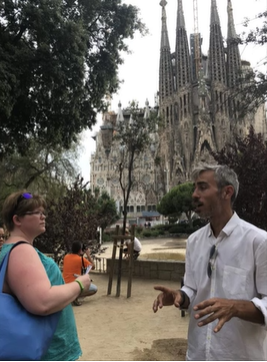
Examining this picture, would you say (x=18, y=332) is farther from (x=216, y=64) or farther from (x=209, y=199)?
(x=216, y=64)

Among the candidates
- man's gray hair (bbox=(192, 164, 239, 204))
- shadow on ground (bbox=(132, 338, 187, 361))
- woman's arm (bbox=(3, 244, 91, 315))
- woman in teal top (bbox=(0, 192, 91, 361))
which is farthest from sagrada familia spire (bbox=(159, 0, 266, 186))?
woman's arm (bbox=(3, 244, 91, 315))

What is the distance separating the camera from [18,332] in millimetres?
1314

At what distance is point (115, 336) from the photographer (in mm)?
4879

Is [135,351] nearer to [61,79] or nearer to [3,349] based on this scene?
[3,349]

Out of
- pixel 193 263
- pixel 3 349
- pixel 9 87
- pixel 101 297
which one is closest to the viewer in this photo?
pixel 3 349

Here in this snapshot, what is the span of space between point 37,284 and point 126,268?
28.5 feet

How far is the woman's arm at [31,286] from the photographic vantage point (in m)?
1.36

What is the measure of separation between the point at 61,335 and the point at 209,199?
1028 millimetres

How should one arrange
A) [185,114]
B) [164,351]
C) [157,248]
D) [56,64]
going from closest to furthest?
[164,351] < [56,64] < [157,248] < [185,114]

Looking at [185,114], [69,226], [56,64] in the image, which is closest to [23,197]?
[69,226]

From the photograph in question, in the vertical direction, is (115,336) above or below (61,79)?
below

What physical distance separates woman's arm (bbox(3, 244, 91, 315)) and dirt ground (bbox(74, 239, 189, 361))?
3088 millimetres

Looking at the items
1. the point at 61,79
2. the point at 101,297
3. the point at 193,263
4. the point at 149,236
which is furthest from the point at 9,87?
the point at 149,236

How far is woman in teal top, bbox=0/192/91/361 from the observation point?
138cm
